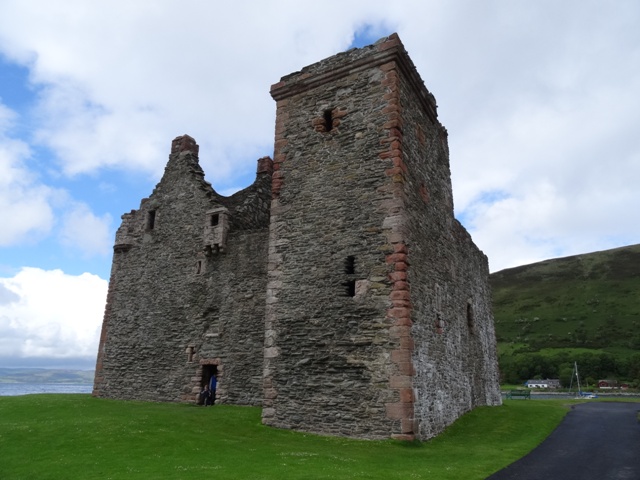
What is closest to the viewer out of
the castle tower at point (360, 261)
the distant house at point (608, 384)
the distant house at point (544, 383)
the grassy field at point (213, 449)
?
the grassy field at point (213, 449)

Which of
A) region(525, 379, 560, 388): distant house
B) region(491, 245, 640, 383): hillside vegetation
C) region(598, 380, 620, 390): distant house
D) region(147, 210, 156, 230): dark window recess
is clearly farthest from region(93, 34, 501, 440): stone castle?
region(491, 245, 640, 383): hillside vegetation

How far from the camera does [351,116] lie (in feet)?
51.4

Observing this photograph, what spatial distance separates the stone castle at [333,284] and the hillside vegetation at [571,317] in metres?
62.9

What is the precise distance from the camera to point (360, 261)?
552 inches

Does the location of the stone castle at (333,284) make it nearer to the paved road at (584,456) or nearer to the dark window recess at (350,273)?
the dark window recess at (350,273)

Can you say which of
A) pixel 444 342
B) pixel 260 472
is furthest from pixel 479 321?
pixel 260 472

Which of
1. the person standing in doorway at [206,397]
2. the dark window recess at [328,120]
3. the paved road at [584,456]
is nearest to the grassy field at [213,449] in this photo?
the paved road at [584,456]

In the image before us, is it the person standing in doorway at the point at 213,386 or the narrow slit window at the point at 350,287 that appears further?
the person standing in doorway at the point at 213,386

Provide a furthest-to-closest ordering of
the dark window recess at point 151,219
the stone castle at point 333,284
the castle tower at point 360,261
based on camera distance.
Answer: the dark window recess at point 151,219 < the stone castle at point 333,284 < the castle tower at point 360,261

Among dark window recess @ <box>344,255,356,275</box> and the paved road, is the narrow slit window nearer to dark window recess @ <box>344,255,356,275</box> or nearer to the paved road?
dark window recess @ <box>344,255,356,275</box>

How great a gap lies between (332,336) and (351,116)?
728cm

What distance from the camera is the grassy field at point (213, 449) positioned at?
8.82m

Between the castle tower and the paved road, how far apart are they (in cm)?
300

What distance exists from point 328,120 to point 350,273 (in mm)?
5670
